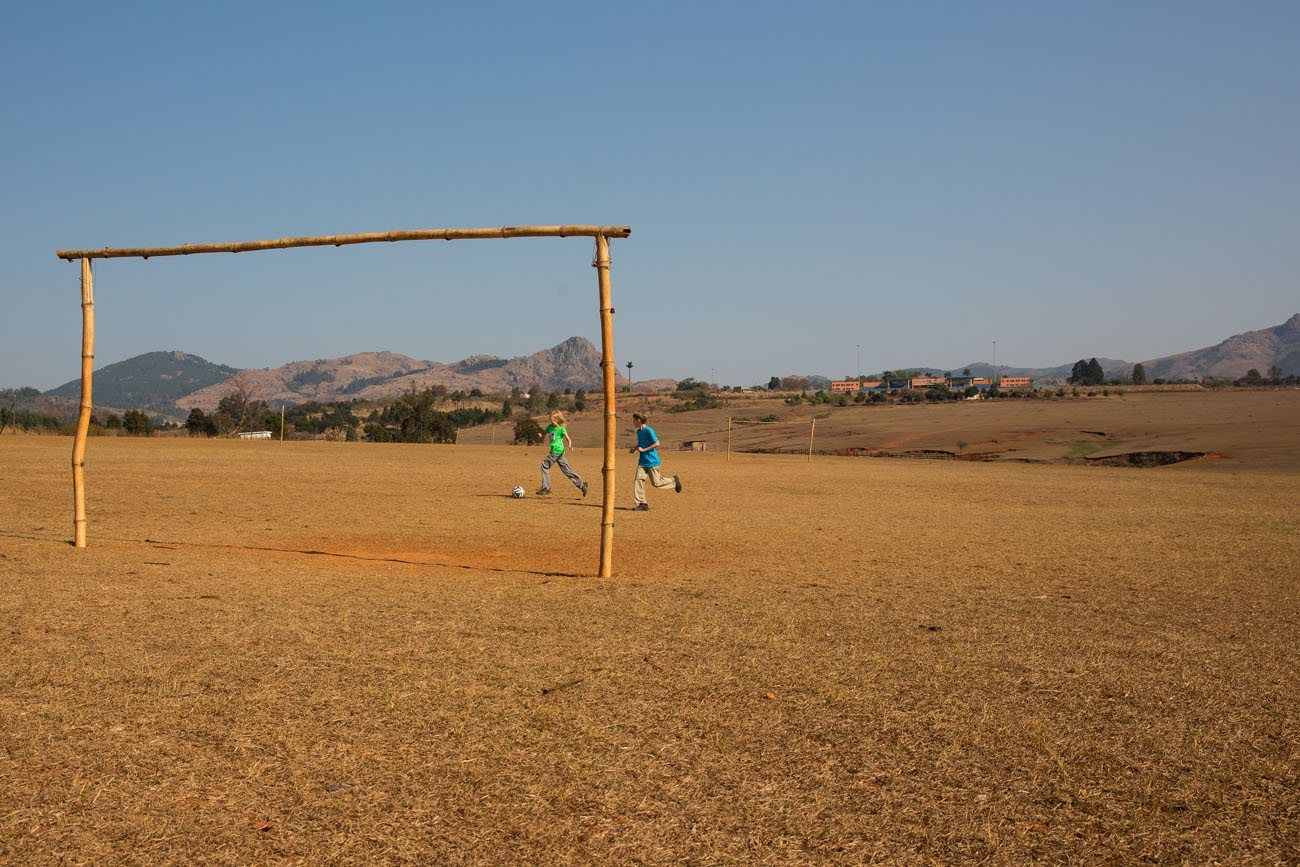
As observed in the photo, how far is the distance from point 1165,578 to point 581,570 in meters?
6.46

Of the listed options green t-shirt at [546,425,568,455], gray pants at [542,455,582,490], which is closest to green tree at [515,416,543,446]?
gray pants at [542,455,582,490]

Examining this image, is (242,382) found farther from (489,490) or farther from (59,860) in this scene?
(59,860)

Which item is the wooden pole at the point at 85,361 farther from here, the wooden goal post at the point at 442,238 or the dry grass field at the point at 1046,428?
the dry grass field at the point at 1046,428

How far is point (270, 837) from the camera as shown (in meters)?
4.33

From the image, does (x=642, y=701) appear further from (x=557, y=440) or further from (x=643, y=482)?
(x=557, y=440)

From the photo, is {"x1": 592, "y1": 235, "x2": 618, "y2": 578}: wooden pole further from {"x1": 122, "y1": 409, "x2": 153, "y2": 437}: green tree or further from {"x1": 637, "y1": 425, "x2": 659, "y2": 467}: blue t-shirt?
{"x1": 122, "y1": 409, "x2": 153, "y2": 437}: green tree

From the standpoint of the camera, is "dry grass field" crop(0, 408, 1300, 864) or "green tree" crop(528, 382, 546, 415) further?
"green tree" crop(528, 382, 546, 415)

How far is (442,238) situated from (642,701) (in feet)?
21.0

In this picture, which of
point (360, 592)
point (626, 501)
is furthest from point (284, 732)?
point (626, 501)

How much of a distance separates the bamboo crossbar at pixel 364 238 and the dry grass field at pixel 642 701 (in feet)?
11.5

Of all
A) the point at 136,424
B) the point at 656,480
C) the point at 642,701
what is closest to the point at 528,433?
the point at 136,424

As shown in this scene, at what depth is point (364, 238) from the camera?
36.7 feet

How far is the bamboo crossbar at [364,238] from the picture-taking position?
10508 mm

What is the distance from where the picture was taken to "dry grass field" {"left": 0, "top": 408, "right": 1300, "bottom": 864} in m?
4.45
